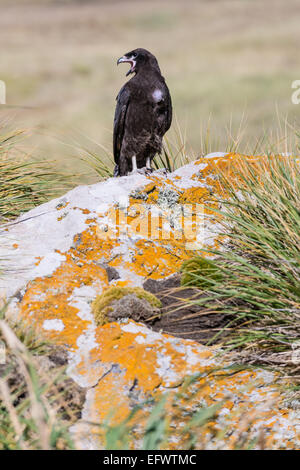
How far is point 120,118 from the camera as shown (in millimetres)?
6609

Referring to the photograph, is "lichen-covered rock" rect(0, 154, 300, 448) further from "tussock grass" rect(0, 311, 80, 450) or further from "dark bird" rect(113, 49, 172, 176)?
"dark bird" rect(113, 49, 172, 176)

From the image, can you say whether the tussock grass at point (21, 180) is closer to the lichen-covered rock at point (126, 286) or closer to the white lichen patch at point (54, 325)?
the lichen-covered rock at point (126, 286)

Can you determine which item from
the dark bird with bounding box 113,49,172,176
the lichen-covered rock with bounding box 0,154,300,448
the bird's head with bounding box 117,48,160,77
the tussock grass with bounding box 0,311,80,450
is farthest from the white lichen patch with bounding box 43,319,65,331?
the bird's head with bounding box 117,48,160,77

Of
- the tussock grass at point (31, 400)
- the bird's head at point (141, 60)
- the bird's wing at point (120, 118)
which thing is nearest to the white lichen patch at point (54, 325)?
the tussock grass at point (31, 400)

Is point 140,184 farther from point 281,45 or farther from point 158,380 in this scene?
point 281,45

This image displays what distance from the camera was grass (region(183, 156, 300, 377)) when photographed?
10.6 feet

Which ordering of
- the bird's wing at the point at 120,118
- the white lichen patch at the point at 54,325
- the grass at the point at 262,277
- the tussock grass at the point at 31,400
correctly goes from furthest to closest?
the bird's wing at the point at 120,118
the white lichen patch at the point at 54,325
the grass at the point at 262,277
the tussock grass at the point at 31,400

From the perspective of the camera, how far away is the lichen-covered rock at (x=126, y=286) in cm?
300

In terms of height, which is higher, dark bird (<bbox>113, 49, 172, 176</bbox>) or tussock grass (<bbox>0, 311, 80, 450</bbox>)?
dark bird (<bbox>113, 49, 172, 176</bbox>)

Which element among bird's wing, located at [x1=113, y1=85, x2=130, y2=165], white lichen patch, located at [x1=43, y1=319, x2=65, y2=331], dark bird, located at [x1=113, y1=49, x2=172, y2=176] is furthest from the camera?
bird's wing, located at [x1=113, y1=85, x2=130, y2=165]

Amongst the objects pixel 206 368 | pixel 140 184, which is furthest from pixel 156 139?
pixel 206 368

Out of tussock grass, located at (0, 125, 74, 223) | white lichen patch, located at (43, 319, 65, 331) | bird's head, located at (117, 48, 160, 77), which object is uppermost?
bird's head, located at (117, 48, 160, 77)

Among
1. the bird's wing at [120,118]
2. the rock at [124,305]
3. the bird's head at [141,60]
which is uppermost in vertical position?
the bird's head at [141,60]

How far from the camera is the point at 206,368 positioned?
3199mm
